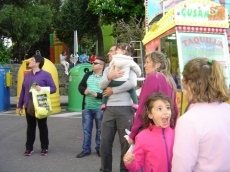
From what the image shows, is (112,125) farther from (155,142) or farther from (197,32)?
(197,32)

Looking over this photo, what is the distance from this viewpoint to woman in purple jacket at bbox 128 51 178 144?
3518 millimetres

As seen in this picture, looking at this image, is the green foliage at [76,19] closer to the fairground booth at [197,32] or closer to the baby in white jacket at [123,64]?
the fairground booth at [197,32]

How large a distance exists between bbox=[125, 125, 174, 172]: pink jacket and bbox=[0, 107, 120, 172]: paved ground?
105 inches

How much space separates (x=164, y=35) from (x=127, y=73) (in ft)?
9.01

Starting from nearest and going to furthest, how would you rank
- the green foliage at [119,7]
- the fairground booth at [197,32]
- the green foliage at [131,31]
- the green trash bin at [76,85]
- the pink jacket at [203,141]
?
1. the pink jacket at [203,141]
2. the fairground booth at [197,32]
3. the green trash bin at [76,85]
4. the green foliage at [131,31]
5. the green foliage at [119,7]

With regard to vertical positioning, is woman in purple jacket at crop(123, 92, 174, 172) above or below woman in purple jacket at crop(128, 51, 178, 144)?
below

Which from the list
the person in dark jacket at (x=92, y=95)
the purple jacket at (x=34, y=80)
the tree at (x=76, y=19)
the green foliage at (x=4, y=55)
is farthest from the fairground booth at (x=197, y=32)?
the tree at (x=76, y=19)

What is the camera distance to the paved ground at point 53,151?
559 cm

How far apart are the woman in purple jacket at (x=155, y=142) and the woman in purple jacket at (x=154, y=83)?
551 millimetres

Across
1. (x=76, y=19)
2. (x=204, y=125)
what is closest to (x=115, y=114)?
(x=204, y=125)

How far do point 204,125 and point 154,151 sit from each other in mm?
626

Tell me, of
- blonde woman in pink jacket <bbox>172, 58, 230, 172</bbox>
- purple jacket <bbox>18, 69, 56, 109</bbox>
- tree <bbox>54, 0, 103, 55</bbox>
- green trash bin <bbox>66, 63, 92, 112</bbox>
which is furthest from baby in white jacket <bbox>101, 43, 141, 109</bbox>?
tree <bbox>54, 0, 103, 55</bbox>

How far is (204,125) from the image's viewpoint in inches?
87.8

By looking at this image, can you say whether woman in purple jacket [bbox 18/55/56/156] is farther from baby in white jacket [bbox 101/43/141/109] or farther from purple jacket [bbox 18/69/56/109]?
baby in white jacket [bbox 101/43/141/109]
